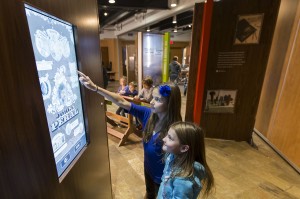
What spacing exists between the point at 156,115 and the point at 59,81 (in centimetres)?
70

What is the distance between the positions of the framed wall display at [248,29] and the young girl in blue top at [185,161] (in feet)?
8.11

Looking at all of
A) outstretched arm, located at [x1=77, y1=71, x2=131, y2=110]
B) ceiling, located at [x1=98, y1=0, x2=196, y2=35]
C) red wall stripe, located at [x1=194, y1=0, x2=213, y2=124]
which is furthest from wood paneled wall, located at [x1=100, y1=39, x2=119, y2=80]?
outstretched arm, located at [x1=77, y1=71, x2=131, y2=110]

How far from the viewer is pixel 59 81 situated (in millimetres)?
914

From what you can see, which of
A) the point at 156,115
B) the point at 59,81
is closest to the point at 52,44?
the point at 59,81

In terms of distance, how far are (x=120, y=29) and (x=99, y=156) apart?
10.2 meters

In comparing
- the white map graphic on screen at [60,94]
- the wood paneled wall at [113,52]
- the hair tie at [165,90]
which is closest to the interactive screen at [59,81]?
the white map graphic on screen at [60,94]

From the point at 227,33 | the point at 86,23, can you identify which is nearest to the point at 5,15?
the point at 86,23

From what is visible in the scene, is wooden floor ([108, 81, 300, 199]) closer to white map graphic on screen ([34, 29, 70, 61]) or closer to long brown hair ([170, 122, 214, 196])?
long brown hair ([170, 122, 214, 196])

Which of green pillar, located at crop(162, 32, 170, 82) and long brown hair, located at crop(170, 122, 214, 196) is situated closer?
long brown hair, located at crop(170, 122, 214, 196)

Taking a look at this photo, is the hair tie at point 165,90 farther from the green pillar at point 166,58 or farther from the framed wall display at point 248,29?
the green pillar at point 166,58

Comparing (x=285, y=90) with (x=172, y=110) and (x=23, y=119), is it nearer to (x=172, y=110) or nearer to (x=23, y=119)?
(x=172, y=110)

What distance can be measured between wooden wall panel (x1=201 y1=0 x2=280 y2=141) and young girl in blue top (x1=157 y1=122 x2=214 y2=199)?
228 centimetres

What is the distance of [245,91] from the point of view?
3045 mm

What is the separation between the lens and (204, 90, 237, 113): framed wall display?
122 inches
